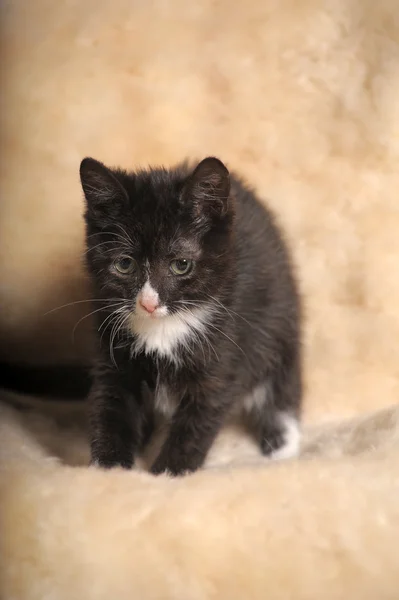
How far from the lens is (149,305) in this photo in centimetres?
109

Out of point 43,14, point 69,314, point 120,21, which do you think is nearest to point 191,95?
point 120,21

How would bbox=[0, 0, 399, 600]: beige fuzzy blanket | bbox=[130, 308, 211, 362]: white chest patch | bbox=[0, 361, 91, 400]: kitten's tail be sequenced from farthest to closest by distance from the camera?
bbox=[0, 361, 91, 400]: kitten's tail → bbox=[0, 0, 399, 600]: beige fuzzy blanket → bbox=[130, 308, 211, 362]: white chest patch

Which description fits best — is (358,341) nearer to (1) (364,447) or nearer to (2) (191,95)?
(1) (364,447)

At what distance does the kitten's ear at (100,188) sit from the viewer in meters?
1.11

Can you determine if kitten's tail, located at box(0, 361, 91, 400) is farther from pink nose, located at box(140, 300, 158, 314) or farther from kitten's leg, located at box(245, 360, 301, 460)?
pink nose, located at box(140, 300, 158, 314)

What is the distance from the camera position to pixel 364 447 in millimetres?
1301

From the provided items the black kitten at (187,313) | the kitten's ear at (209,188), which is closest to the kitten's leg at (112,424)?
the black kitten at (187,313)

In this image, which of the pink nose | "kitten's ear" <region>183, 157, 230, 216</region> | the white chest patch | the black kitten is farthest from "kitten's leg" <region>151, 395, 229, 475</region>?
"kitten's ear" <region>183, 157, 230, 216</region>

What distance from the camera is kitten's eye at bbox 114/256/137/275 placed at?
3.74 feet

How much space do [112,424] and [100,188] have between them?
0.46 metres

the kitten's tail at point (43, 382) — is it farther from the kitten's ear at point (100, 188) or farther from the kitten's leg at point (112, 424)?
the kitten's ear at point (100, 188)

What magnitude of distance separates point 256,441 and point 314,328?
1.02 feet

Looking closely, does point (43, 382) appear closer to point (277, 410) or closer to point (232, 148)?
point (277, 410)

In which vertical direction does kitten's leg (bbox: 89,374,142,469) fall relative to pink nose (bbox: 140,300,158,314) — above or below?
below
